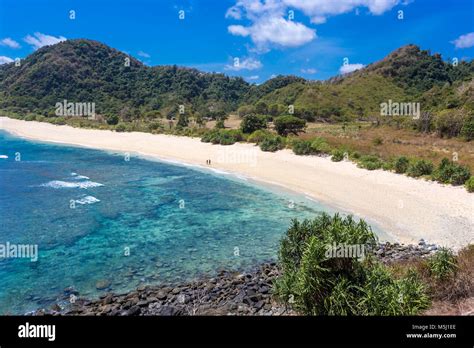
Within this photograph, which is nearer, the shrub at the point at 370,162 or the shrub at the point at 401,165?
the shrub at the point at 401,165

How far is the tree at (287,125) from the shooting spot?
50544 mm

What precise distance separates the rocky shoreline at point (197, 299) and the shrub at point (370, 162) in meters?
17.9

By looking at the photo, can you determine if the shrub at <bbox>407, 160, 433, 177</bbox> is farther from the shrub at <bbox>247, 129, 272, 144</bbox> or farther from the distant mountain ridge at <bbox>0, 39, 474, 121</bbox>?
the distant mountain ridge at <bbox>0, 39, 474, 121</bbox>

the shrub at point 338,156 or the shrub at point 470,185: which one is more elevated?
the shrub at point 338,156

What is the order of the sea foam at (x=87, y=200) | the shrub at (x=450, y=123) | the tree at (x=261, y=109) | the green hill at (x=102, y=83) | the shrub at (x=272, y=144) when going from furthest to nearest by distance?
the green hill at (x=102, y=83) → the tree at (x=261, y=109) → the shrub at (x=450, y=123) → the shrub at (x=272, y=144) → the sea foam at (x=87, y=200)

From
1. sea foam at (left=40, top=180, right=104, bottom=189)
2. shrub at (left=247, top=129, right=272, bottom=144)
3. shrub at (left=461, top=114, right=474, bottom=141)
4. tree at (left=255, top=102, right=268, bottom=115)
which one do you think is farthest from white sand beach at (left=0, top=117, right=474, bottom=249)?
tree at (left=255, top=102, right=268, bottom=115)

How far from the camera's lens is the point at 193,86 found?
144m

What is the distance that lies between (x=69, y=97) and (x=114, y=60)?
51.4 meters

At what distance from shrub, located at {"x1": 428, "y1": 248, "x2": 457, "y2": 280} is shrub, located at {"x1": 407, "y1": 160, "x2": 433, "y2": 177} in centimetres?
1933

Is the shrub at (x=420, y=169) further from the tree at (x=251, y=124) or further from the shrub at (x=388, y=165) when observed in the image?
the tree at (x=251, y=124)

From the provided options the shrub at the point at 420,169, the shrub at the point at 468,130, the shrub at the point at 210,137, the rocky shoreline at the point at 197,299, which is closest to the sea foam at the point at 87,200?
the rocky shoreline at the point at 197,299

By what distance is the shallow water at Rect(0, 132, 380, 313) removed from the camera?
13741mm
